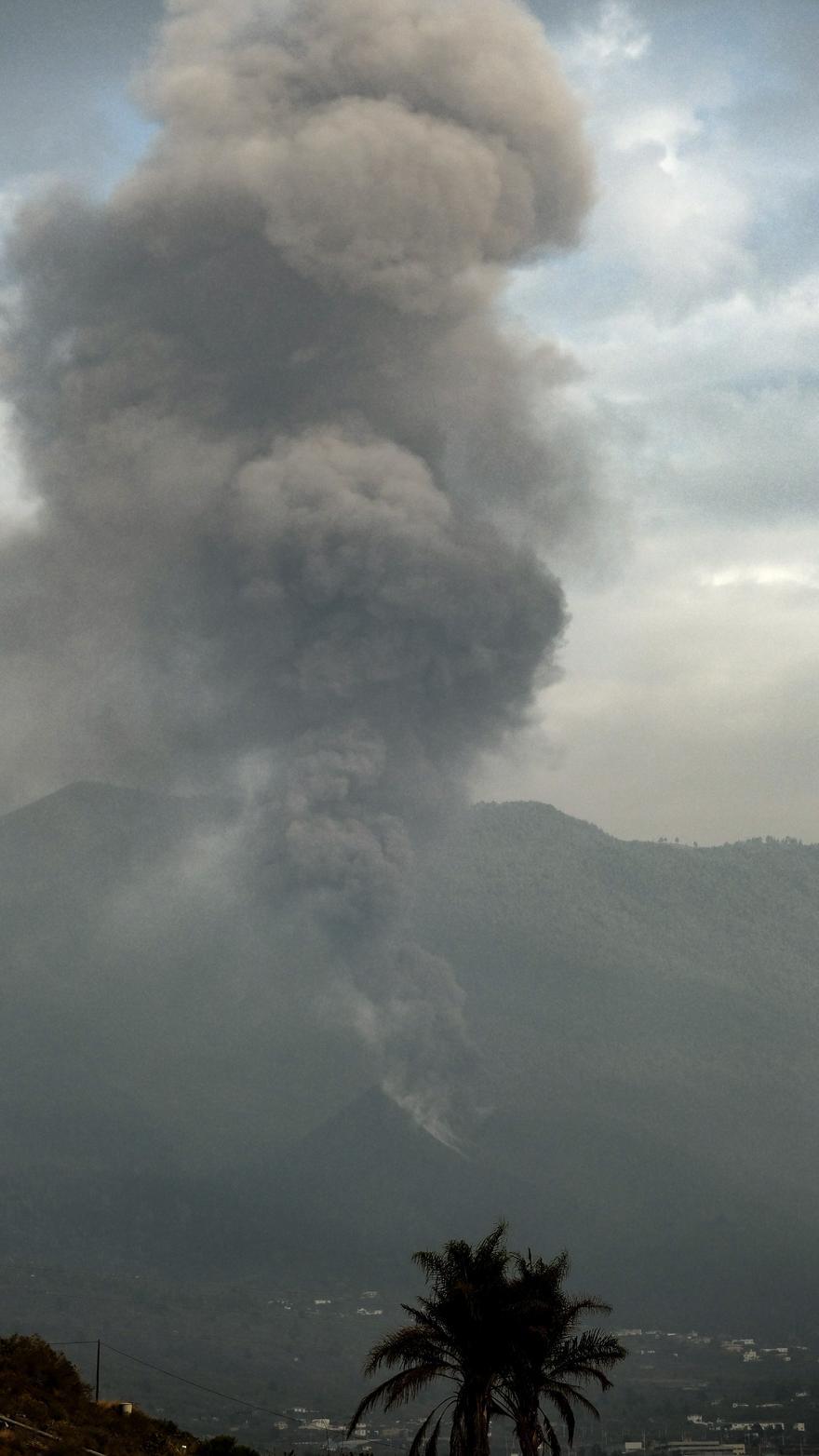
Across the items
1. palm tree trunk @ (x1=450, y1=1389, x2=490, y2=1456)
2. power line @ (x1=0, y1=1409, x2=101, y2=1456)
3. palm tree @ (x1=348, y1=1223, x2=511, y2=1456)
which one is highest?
palm tree @ (x1=348, y1=1223, x2=511, y2=1456)

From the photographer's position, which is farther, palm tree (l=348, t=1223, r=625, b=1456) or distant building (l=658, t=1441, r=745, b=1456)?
distant building (l=658, t=1441, r=745, b=1456)

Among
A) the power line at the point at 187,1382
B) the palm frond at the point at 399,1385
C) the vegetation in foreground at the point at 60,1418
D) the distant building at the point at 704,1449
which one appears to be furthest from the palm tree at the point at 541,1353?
the power line at the point at 187,1382

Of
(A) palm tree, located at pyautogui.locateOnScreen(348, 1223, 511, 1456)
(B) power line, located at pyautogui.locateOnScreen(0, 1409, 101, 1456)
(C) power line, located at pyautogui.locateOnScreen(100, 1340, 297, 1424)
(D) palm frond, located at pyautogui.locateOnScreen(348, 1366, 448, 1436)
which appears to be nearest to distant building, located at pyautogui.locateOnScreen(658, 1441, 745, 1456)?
(C) power line, located at pyautogui.locateOnScreen(100, 1340, 297, 1424)

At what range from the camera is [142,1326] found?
446ft

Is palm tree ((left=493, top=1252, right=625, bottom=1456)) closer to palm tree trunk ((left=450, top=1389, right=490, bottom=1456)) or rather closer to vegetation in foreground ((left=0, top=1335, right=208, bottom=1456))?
palm tree trunk ((left=450, top=1389, right=490, bottom=1456))

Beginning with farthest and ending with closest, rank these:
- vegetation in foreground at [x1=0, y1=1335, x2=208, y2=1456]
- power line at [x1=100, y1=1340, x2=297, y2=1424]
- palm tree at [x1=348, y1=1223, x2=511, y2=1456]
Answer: power line at [x1=100, y1=1340, x2=297, y2=1424]
palm tree at [x1=348, y1=1223, x2=511, y2=1456]
vegetation in foreground at [x1=0, y1=1335, x2=208, y2=1456]

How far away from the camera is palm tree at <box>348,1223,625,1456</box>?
28.9 metres

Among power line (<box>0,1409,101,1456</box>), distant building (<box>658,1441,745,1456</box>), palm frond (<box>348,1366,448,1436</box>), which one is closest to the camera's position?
power line (<box>0,1409,101,1456</box>)

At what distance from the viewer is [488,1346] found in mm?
29188

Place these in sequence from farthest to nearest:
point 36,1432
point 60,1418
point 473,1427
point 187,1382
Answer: point 187,1382
point 473,1427
point 60,1418
point 36,1432

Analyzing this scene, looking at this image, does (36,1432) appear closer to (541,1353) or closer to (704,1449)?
(541,1353)

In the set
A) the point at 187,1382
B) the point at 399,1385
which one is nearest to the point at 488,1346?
the point at 399,1385

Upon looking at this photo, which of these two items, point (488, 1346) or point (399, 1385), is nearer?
point (399, 1385)

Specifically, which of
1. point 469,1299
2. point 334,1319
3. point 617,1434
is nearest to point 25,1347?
point 469,1299
